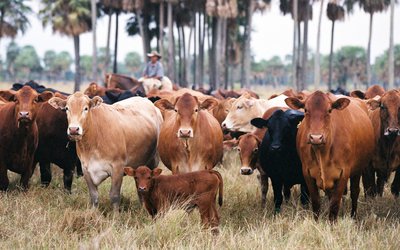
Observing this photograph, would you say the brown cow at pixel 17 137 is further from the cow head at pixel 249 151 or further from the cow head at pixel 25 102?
the cow head at pixel 249 151

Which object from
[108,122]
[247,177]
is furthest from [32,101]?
[247,177]

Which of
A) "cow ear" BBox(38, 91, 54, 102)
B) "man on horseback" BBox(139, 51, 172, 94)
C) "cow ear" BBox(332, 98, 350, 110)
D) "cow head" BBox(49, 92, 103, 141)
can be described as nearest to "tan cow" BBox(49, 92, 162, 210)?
"cow head" BBox(49, 92, 103, 141)

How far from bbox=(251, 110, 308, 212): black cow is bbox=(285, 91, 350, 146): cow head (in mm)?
1053

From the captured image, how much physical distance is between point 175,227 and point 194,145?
1600 millimetres

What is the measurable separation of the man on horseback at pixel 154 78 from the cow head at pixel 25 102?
7.89 m

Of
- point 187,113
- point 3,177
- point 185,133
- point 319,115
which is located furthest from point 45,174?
point 319,115

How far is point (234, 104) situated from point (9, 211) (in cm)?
536

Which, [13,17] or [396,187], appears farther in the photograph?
[13,17]

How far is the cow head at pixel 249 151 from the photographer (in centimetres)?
796

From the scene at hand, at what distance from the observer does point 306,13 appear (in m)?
39.2

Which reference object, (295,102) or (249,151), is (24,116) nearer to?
(249,151)

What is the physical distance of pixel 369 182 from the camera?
29.1 ft

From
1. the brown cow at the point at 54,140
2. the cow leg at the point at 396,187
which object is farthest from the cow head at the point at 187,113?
the cow leg at the point at 396,187

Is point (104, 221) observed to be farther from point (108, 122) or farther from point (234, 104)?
point (234, 104)
